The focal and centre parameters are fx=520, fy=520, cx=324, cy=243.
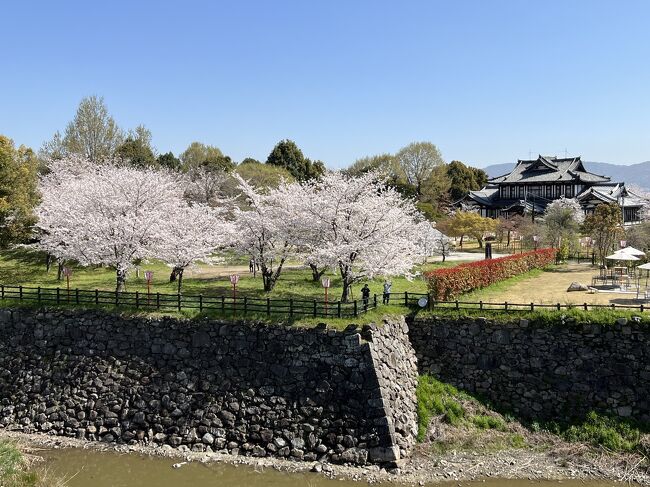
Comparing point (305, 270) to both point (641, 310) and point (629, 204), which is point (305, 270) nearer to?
point (641, 310)

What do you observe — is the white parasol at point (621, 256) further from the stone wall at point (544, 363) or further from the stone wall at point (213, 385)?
the stone wall at point (213, 385)

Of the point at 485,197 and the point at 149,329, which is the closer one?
the point at 149,329

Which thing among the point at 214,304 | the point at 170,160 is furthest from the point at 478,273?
the point at 170,160

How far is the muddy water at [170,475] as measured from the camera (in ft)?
52.3

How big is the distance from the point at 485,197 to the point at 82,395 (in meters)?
58.0

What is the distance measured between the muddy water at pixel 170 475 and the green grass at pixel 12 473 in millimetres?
2449

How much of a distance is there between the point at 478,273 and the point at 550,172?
4761 centimetres

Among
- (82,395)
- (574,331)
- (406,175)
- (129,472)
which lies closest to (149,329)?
(82,395)

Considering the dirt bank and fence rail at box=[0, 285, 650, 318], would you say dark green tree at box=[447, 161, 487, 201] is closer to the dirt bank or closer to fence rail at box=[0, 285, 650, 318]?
fence rail at box=[0, 285, 650, 318]

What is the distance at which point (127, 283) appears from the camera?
31.0m

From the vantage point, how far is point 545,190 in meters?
66.2

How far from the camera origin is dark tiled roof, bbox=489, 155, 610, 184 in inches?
2562

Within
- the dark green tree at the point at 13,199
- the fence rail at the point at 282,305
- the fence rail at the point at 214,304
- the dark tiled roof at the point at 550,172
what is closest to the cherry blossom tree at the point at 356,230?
the fence rail at the point at 282,305

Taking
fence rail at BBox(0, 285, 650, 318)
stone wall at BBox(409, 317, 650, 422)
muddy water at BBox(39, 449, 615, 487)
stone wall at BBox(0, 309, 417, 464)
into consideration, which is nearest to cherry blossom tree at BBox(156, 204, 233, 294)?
fence rail at BBox(0, 285, 650, 318)
